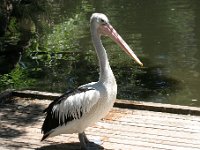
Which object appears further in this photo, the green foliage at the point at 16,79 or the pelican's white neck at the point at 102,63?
the green foliage at the point at 16,79


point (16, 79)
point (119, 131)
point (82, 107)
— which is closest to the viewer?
point (82, 107)

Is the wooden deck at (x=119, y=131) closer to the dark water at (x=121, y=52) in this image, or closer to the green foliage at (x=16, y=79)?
the dark water at (x=121, y=52)

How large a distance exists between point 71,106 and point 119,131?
1.05 meters

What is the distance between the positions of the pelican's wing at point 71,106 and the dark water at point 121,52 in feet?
12.4

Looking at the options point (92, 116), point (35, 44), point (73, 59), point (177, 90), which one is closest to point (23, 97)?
point (92, 116)

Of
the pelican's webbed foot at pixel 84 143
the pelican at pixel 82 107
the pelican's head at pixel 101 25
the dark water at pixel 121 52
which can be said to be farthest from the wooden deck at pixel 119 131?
the dark water at pixel 121 52

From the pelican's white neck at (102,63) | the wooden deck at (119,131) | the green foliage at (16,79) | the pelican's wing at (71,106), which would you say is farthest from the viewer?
the green foliage at (16,79)

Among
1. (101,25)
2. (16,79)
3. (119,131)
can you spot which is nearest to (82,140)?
(119,131)

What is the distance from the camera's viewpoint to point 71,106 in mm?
4941

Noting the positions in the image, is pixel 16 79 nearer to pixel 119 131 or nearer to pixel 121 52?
pixel 121 52

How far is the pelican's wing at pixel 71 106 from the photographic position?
491cm

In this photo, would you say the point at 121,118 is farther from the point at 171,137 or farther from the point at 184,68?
the point at 184,68

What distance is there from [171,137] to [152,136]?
0.76 feet

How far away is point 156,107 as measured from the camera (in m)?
6.37
